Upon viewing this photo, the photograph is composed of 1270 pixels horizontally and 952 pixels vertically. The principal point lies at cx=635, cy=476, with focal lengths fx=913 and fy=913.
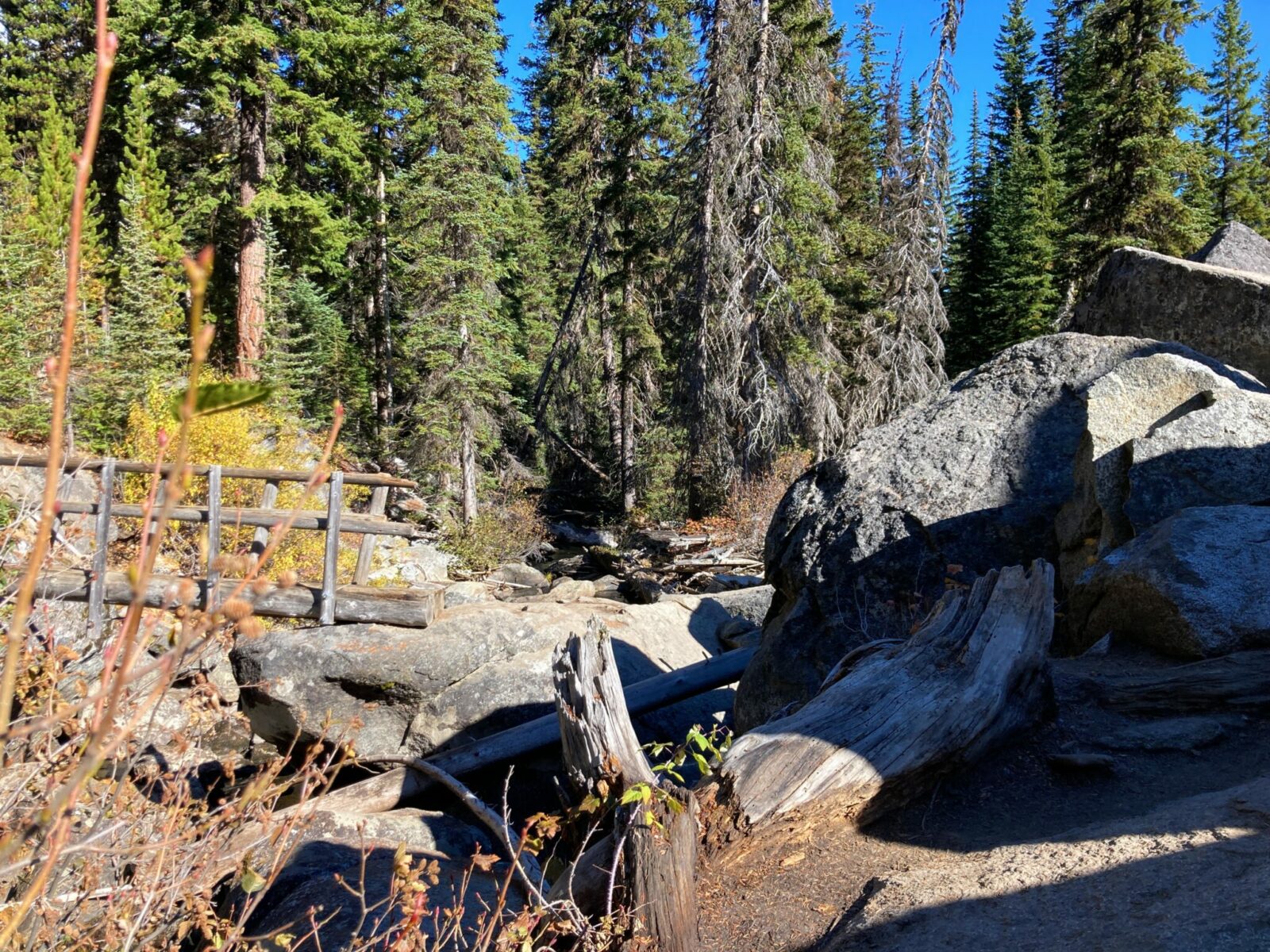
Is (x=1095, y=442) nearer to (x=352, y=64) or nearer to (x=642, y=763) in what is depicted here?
(x=642, y=763)

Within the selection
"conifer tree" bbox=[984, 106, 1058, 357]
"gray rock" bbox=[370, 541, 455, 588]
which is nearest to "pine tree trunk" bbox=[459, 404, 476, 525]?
"gray rock" bbox=[370, 541, 455, 588]

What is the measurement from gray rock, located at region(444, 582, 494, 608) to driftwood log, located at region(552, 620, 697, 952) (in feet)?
32.9

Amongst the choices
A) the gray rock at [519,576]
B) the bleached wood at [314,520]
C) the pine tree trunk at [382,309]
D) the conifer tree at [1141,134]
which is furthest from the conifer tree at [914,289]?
the bleached wood at [314,520]

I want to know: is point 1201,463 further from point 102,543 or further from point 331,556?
point 102,543

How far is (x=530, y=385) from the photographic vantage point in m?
30.6

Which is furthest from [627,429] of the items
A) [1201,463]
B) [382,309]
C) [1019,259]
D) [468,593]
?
[1201,463]

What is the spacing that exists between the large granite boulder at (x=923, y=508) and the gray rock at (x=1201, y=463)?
0.55 metres

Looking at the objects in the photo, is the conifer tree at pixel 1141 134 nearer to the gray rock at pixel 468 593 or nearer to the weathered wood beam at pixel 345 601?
the gray rock at pixel 468 593

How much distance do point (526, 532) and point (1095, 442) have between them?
15769mm

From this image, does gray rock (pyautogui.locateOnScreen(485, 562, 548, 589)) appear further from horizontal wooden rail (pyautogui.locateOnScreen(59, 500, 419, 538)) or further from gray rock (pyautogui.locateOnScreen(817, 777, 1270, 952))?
gray rock (pyautogui.locateOnScreen(817, 777, 1270, 952))

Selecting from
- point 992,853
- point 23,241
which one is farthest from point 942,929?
point 23,241

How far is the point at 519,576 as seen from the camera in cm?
1777

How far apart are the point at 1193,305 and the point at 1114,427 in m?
3.50

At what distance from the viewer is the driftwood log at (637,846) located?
324 cm
